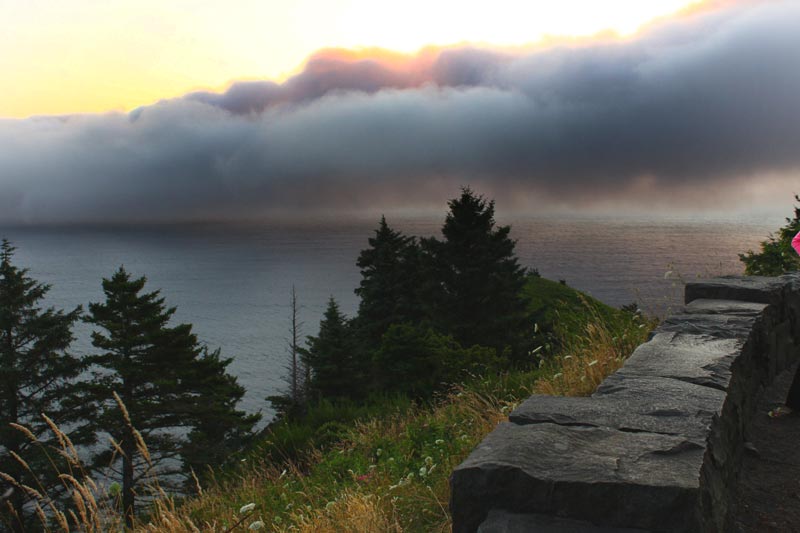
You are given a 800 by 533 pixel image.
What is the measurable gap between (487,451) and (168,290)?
16512 centimetres

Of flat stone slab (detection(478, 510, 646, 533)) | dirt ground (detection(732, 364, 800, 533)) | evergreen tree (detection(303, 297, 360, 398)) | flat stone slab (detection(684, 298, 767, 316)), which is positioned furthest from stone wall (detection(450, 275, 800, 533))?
evergreen tree (detection(303, 297, 360, 398))

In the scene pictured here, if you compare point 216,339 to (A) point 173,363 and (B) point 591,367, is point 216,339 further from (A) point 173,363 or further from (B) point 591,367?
(B) point 591,367

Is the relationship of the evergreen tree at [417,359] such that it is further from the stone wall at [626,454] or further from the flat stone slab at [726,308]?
the stone wall at [626,454]

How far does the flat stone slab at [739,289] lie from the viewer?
211 inches

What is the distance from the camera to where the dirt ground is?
3.14m

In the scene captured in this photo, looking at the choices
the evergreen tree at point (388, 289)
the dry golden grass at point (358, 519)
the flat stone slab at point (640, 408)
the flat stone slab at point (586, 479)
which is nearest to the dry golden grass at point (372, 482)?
the dry golden grass at point (358, 519)

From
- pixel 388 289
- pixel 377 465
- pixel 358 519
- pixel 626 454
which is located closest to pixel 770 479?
pixel 626 454

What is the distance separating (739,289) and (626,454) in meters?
3.95

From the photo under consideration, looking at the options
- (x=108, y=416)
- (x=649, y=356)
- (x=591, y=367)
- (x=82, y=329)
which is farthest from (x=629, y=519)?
(x=82, y=329)

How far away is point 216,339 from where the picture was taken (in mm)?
86688

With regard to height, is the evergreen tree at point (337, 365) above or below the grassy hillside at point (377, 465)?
below

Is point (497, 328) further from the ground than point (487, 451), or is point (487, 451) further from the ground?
point (487, 451)

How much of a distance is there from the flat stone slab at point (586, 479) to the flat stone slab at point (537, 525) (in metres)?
0.02

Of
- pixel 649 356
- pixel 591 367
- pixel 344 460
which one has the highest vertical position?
pixel 649 356
